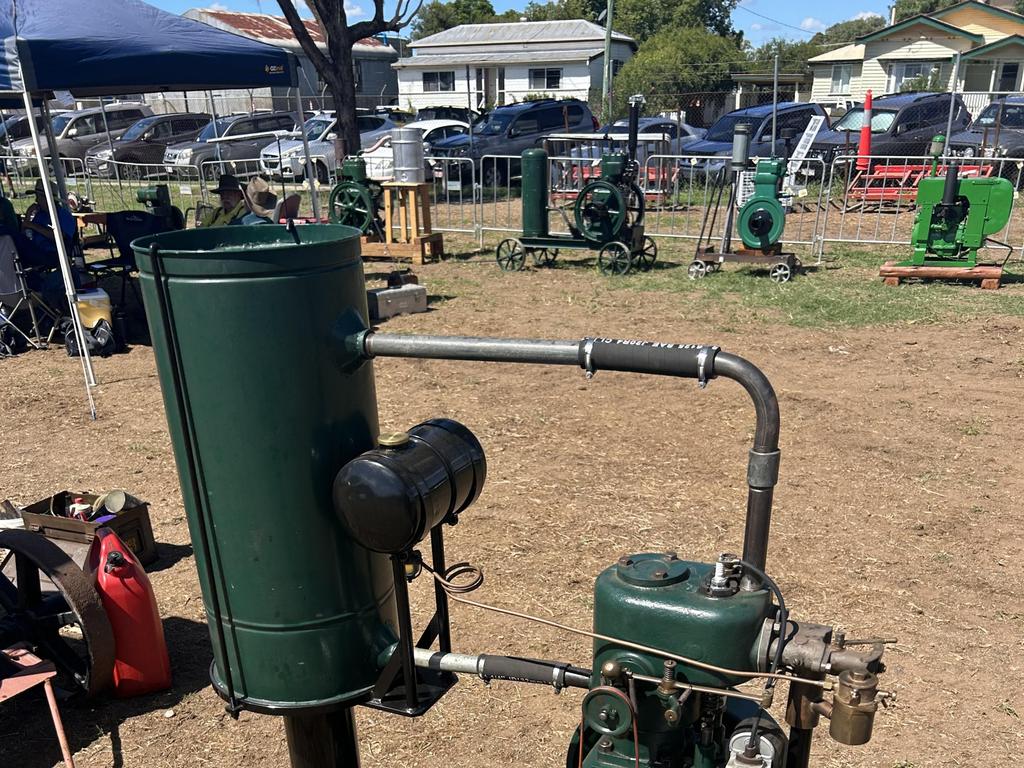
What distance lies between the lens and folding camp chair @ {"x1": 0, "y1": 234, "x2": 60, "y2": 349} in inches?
310

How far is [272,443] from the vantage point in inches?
62.0

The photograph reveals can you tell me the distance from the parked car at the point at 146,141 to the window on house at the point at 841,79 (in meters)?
26.5

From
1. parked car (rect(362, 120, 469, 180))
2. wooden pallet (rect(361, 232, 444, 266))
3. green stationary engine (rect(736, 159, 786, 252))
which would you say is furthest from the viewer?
parked car (rect(362, 120, 469, 180))

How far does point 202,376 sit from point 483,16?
232 feet

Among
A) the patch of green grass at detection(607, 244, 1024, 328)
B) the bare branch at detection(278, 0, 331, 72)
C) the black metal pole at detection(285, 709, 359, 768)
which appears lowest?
the patch of green grass at detection(607, 244, 1024, 328)

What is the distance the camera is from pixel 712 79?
37219mm

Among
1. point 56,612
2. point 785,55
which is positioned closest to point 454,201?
point 56,612

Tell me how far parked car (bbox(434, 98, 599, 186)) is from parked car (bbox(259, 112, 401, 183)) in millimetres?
2197

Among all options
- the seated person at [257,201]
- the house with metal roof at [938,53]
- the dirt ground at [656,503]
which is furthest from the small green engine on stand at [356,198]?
the house with metal roof at [938,53]

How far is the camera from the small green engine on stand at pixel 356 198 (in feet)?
36.4

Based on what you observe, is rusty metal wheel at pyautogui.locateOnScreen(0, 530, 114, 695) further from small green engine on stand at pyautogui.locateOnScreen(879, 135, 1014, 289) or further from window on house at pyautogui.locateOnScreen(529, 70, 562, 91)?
window on house at pyautogui.locateOnScreen(529, 70, 562, 91)

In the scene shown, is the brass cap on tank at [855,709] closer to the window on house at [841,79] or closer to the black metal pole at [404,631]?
the black metal pole at [404,631]

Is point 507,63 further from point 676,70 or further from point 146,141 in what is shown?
point 146,141

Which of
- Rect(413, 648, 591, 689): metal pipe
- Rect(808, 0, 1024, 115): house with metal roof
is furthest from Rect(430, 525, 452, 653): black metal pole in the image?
Rect(808, 0, 1024, 115): house with metal roof
